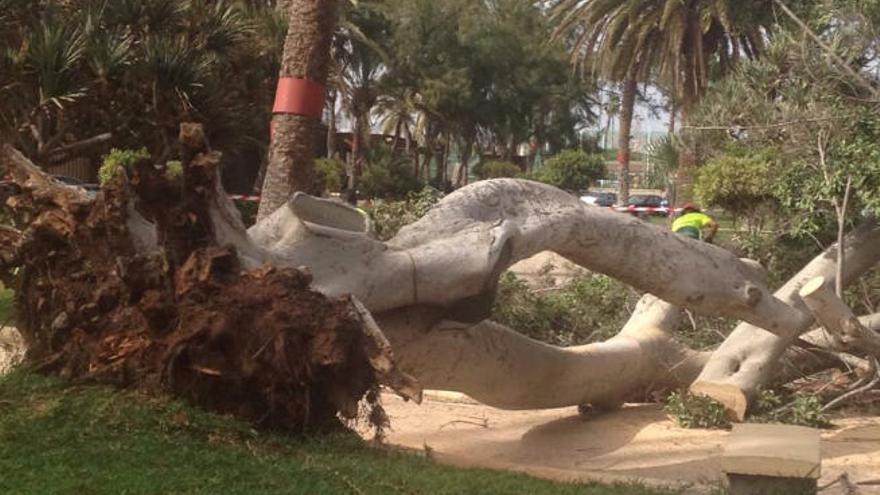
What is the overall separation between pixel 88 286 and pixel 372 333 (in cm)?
163

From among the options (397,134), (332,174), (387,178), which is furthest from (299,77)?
(397,134)

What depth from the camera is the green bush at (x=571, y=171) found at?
138ft

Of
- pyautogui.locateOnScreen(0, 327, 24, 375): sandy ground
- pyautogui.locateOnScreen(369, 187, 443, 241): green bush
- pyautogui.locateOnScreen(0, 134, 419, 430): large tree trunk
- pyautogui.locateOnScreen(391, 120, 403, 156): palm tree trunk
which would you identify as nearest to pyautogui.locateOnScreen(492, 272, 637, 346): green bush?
pyautogui.locateOnScreen(369, 187, 443, 241): green bush

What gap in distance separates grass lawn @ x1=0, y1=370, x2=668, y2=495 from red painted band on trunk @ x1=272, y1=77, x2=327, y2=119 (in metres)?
6.11

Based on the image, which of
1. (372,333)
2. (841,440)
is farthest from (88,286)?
(841,440)

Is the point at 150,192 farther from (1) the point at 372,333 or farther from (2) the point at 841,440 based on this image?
(2) the point at 841,440

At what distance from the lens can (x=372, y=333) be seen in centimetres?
536

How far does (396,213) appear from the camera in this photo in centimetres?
1304

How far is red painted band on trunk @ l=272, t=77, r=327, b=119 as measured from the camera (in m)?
11.4

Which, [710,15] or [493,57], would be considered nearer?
[710,15]

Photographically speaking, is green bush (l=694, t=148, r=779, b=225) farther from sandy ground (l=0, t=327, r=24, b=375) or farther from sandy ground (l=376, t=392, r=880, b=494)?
sandy ground (l=0, t=327, r=24, b=375)

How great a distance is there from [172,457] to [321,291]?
1.48 meters

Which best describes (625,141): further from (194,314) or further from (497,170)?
(194,314)

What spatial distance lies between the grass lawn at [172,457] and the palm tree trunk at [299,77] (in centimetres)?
603
